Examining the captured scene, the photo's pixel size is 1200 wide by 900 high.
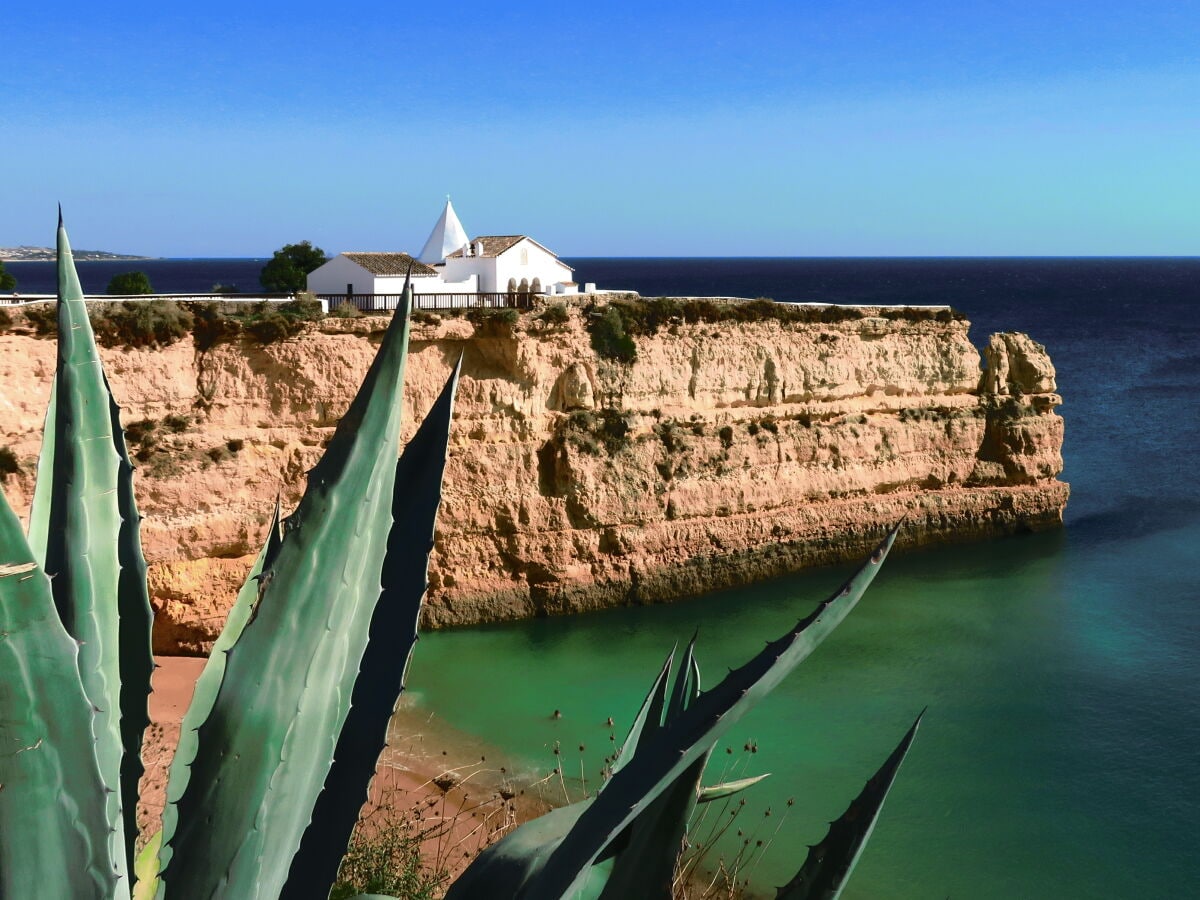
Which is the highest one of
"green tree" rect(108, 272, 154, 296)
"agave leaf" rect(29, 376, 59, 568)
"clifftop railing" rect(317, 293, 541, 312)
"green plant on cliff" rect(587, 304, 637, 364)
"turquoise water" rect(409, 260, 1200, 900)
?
"green tree" rect(108, 272, 154, 296)

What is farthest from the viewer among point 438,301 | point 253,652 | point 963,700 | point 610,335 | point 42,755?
point 438,301

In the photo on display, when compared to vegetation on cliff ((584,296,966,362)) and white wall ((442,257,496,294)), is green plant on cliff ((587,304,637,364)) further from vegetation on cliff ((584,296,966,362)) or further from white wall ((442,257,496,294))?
white wall ((442,257,496,294))

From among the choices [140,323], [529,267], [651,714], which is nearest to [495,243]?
[529,267]

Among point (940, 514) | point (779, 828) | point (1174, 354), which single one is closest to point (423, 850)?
point (779, 828)

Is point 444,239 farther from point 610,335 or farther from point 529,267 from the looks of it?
point 610,335

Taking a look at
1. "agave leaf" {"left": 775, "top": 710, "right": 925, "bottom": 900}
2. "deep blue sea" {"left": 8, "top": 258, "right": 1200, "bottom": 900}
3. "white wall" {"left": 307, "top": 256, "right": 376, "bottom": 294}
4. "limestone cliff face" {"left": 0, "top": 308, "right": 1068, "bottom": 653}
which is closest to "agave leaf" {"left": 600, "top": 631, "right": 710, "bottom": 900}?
"agave leaf" {"left": 775, "top": 710, "right": 925, "bottom": 900}

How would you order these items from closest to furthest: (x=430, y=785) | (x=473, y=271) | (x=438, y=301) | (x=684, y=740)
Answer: (x=684, y=740), (x=430, y=785), (x=438, y=301), (x=473, y=271)

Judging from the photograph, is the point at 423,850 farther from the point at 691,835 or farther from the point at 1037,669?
the point at 1037,669
